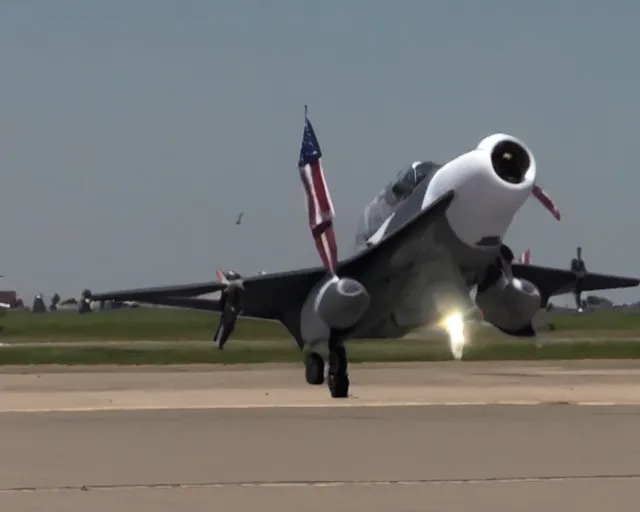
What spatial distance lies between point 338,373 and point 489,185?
4870 millimetres

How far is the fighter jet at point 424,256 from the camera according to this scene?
61.7 ft

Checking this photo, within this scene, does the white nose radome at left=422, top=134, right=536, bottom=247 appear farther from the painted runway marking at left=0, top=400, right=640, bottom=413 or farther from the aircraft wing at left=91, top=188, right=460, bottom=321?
the painted runway marking at left=0, top=400, right=640, bottom=413

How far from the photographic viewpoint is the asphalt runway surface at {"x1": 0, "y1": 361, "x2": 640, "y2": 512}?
8172 millimetres

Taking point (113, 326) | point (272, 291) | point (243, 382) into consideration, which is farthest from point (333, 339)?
point (113, 326)

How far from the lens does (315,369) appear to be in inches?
1003

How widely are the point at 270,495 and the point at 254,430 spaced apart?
17.3 feet

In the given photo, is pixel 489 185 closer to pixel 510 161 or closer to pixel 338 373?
pixel 510 161

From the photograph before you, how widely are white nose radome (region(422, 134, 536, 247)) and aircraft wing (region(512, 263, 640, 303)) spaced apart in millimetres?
6492

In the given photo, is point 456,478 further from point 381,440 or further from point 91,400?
point 91,400

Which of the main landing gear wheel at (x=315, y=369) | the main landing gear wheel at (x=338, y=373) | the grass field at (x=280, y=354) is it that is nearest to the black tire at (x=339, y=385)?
the main landing gear wheel at (x=338, y=373)

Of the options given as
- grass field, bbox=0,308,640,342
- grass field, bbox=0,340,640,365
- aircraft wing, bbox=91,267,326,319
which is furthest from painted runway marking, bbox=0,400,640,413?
grass field, bbox=0,308,640,342

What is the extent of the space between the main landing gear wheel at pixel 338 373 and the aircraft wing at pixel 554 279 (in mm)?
6274

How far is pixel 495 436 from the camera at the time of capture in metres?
12.6

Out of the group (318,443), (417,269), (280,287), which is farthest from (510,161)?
(318,443)
